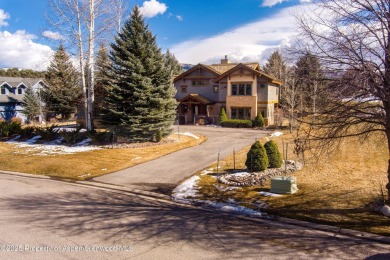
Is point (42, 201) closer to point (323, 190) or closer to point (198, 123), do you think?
point (323, 190)

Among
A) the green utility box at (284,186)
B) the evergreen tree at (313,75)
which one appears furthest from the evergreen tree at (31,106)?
the evergreen tree at (313,75)

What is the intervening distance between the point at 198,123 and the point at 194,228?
2936 cm

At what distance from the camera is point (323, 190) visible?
10.9 m

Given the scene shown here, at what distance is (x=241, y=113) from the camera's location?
→ 36.0 metres

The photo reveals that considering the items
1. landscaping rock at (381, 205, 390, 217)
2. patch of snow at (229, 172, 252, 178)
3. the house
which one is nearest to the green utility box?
patch of snow at (229, 172, 252, 178)

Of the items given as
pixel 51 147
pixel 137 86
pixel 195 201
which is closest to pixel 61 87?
pixel 51 147

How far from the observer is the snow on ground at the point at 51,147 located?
2055 centimetres

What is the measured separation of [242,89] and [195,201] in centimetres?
2637

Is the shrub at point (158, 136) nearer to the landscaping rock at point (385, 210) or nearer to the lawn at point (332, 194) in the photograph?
the lawn at point (332, 194)

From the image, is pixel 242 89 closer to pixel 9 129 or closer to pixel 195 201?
pixel 9 129

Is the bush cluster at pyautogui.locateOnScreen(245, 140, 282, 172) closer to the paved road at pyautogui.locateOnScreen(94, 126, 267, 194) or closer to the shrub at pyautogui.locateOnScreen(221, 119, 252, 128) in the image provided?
the paved road at pyautogui.locateOnScreen(94, 126, 267, 194)

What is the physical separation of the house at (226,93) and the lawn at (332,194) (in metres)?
19.6

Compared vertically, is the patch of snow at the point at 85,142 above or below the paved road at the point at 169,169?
above

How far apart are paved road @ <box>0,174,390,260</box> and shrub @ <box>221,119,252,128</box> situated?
80.3 feet
